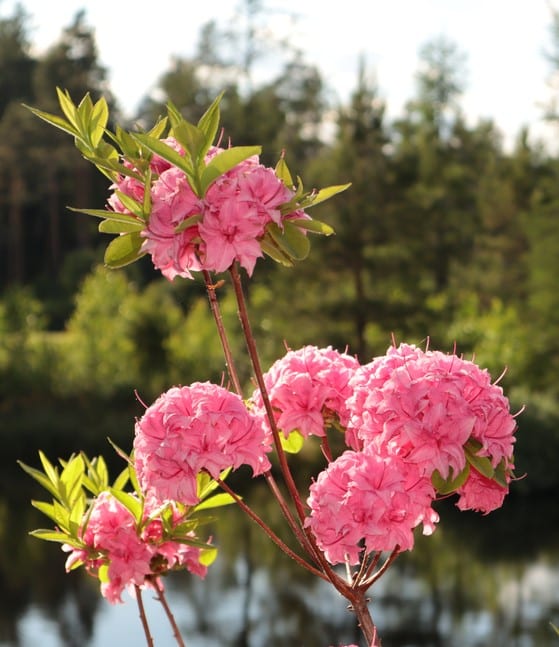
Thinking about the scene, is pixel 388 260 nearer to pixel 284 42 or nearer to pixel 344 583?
pixel 284 42

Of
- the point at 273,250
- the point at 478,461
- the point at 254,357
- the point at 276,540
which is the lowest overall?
the point at 276,540

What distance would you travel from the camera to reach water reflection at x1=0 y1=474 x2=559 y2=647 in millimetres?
Result: 8758

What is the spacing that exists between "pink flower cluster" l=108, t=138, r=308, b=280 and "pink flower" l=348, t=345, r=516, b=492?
0.77 ft

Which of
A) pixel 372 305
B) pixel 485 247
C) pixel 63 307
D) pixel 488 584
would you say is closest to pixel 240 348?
pixel 372 305

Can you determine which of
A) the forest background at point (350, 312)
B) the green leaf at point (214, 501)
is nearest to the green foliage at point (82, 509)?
the green leaf at point (214, 501)

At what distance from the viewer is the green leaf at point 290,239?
1.31 m

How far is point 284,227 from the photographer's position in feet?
4.42

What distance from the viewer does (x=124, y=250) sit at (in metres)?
1.36

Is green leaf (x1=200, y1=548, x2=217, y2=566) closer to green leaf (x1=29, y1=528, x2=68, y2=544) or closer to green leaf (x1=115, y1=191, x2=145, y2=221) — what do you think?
green leaf (x1=29, y1=528, x2=68, y2=544)

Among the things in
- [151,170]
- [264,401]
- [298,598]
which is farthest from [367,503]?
[298,598]

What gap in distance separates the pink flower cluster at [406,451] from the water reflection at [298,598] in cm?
751

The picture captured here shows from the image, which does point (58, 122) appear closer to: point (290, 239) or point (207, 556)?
point (290, 239)

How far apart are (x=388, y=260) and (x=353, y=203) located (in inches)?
33.8

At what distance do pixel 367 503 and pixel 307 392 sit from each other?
0.25 meters
